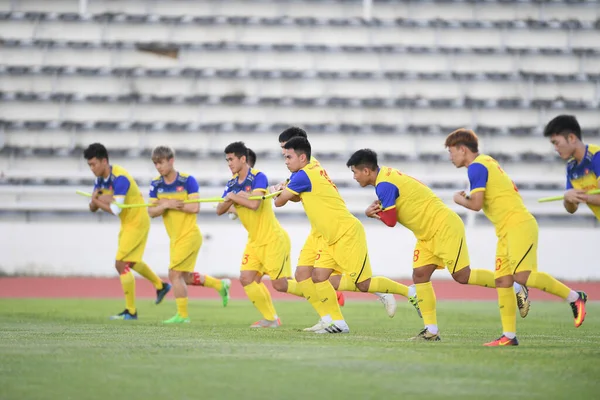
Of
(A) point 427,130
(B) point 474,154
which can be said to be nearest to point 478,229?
(A) point 427,130

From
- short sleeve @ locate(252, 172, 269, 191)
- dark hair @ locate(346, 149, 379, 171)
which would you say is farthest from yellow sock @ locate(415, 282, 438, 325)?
short sleeve @ locate(252, 172, 269, 191)

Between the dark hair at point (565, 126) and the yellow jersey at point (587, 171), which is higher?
the dark hair at point (565, 126)

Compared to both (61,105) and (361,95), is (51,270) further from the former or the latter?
(361,95)

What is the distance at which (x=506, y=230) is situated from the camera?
7.53 metres

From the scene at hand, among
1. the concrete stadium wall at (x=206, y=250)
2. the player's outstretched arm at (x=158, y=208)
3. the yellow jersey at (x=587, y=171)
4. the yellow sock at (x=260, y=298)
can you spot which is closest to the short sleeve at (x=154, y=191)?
the player's outstretched arm at (x=158, y=208)

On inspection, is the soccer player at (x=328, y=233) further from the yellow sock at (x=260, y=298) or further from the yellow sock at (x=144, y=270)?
the yellow sock at (x=144, y=270)

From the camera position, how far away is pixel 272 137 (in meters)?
21.7

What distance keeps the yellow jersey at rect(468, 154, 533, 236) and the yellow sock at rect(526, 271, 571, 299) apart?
437 mm

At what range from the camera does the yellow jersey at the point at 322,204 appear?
9055mm

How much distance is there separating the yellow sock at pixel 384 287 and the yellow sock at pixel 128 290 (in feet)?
11.5

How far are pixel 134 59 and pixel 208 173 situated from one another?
407cm

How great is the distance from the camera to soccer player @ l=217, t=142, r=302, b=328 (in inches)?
400

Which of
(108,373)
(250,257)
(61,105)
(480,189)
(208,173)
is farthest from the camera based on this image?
(61,105)

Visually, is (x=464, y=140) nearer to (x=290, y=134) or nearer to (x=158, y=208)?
(x=290, y=134)
